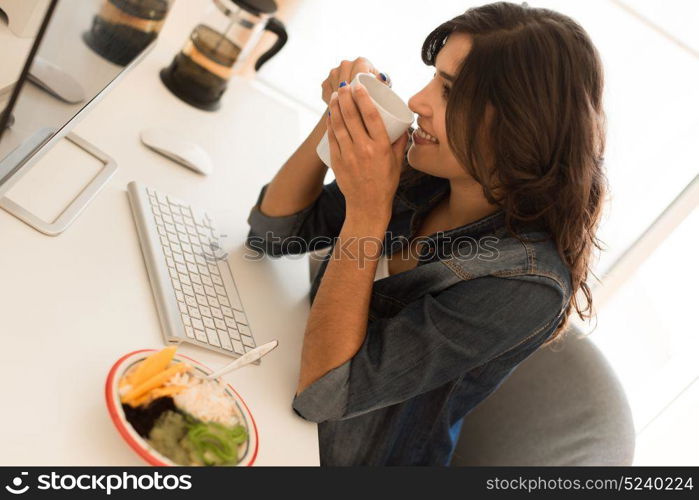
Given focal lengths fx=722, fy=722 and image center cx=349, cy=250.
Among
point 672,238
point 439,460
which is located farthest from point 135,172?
point 672,238

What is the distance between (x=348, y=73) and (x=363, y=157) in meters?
0.26

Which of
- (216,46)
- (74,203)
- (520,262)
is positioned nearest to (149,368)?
(74,203)

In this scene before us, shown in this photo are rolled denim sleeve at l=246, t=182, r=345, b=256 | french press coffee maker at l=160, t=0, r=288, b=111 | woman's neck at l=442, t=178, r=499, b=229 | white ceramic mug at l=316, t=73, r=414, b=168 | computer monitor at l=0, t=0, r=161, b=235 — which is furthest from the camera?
french press coffee maker at l=160, t=0, r=288, b=111

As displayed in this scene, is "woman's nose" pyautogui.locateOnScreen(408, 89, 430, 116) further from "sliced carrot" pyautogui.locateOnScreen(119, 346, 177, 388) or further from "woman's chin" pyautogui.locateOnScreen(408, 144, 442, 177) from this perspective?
"sliced carrot" pyautogui.locateOnScreen(119, 346, 177, 388)

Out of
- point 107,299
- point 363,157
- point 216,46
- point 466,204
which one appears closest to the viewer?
point 107,299

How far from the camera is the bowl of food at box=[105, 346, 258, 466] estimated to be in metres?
0.74

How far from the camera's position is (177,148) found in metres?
1.34

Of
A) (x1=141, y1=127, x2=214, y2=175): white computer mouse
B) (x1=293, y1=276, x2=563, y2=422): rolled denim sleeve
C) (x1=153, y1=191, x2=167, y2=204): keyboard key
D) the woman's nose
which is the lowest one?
(x1=141, y1=127, x2=214, y2=175): white computer mouse

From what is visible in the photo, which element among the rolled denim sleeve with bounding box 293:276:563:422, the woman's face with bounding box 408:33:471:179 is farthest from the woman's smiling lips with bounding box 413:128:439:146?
the rolled denim sleeve with bounding box 293:276:563:422

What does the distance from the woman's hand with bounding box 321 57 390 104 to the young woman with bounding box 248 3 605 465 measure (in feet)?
0.40

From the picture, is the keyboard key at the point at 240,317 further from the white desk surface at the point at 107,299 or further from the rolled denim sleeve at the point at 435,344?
the rolled denim sleeve at the point at 435,344

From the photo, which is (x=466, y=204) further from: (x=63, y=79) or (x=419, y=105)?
(x=63, y=79)

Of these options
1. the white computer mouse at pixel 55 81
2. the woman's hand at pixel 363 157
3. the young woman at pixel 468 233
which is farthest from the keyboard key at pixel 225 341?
the white computer mouse at pixel 55 81

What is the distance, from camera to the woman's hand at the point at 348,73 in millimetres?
1194
